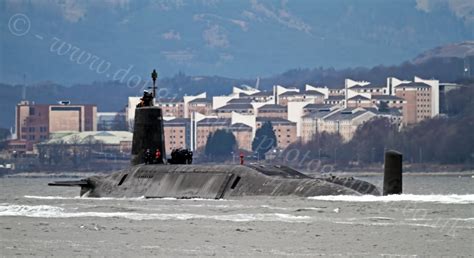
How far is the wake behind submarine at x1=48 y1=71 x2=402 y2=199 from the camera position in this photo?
144 feet

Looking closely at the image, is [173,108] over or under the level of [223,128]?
over

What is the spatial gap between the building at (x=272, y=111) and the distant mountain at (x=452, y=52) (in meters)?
19.2

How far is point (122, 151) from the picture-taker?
501 ft

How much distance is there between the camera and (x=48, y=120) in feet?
538

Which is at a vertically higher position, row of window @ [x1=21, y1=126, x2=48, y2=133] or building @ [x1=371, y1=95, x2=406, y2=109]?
building @ [x1=371, y1=95, x2=406, y2=109]

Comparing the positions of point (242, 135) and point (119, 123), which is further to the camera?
point (119, 123)

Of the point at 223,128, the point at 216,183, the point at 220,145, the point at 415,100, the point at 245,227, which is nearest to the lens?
the point at 245,227

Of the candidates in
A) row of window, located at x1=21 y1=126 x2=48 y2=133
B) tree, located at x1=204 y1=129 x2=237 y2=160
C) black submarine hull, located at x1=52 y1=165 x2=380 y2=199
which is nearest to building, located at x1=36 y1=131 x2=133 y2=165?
row of window, located at x1=21 y1=126 x2=48 y2=133

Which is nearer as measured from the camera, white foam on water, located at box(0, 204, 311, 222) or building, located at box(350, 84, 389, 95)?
white foam on water, located at box(0, 204, 311, 222)

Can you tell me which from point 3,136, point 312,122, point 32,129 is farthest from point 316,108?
point 3,136

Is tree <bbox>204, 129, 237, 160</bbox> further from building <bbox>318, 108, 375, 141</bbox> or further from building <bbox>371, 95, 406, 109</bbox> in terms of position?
building <bbox>371, 95, 406, 109</bbox>

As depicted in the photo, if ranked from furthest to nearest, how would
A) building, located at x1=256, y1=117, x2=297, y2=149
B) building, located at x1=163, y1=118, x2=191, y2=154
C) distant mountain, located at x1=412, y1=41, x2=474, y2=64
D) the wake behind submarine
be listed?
distant mountain, located at x1=412, y1=41, x2=474, y2=64 < building, located at x1=163, y1=118, x2=191, y2=154 < building, located at x1=256, y1=117, x2=297, y2=149 < the wake behind submarine

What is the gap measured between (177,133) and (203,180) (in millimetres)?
123699

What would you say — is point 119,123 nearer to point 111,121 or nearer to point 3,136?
point 111,121
